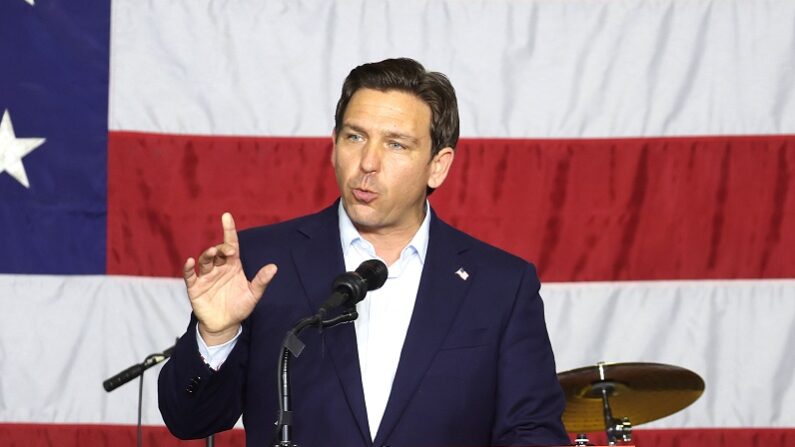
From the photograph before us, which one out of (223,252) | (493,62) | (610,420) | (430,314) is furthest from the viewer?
(493,62)

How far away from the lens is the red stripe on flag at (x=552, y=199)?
4.58m

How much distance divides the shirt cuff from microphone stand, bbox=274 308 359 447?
1.35 ft

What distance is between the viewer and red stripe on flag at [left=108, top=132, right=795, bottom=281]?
15.0ft

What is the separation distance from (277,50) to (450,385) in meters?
2.24

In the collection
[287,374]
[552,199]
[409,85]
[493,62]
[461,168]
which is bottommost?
[287,374]

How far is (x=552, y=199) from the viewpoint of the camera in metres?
4.61

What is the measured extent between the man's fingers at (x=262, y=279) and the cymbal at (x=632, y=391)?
168cm

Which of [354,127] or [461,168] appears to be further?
[461,168]

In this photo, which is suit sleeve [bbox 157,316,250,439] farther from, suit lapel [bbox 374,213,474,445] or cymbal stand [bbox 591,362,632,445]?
cymbal stand [bbox 591,362,632,445]

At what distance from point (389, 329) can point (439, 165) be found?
1.49ft

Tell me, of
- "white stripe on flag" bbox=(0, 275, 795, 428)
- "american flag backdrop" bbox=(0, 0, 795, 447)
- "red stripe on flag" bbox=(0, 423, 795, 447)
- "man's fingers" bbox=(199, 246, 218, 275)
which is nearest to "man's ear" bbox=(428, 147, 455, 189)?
"man's fingers" bbox=(199, 246, 218, 275)

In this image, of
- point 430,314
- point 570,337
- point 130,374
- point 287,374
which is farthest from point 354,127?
point 570,337

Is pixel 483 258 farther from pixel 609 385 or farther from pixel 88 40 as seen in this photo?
pixel 88 40

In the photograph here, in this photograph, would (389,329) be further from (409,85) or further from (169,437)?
(169,437)
